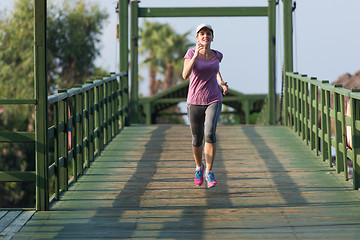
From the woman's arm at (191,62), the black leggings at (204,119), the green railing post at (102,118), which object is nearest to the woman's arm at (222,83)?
the black leggings at (204,119)

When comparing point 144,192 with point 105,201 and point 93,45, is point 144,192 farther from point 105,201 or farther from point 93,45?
point 93,45

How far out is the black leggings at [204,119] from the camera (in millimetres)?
8117

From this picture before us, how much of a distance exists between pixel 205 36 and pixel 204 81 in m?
0.47

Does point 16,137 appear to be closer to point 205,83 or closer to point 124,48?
point 205,83

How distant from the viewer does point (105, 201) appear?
8102 millimetres

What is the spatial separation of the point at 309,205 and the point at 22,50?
123 feet

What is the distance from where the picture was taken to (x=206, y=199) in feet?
26.5

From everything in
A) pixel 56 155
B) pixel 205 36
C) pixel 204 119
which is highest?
pixel 205 36

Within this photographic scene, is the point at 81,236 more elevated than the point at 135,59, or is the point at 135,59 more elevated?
the point at 135,59

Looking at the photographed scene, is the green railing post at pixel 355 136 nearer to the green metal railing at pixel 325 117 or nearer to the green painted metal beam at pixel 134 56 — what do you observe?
the green metal railing at pixel 325 117

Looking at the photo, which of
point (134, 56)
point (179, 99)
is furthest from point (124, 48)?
point (179, 99)

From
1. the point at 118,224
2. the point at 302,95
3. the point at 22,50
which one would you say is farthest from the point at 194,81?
the point at 22,50

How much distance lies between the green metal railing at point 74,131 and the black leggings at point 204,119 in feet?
4.73

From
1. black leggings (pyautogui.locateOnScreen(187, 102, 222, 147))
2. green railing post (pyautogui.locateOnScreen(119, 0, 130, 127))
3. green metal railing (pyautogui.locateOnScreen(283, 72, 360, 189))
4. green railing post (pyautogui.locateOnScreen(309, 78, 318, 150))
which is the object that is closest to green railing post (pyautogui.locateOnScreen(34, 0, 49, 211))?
black leggings (pyautogui.locateOnScreen(187, 102, 222, 147))
